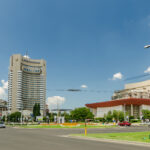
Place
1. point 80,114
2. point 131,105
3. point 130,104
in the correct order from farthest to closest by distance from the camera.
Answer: point 130,104
point 131,105
point 80,114

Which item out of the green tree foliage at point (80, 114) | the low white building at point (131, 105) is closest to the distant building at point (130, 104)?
the low white building at point (131, 105)

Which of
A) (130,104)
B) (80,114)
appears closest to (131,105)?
(130,104)

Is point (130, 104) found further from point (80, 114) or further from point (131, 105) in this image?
point (80, 114)

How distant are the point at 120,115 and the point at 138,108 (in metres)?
35.0

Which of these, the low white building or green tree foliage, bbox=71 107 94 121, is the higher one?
the low white building

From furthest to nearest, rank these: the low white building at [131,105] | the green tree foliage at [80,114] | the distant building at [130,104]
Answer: the distant building at [130,104], the low white building at [131,105], the green tree foliage at [80,114]

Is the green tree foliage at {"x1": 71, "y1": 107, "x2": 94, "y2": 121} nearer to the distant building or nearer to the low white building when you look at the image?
the distant building

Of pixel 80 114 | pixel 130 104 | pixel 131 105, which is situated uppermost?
pixel 130 104

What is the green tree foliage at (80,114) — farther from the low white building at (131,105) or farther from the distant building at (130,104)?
the low white building at (131,105)

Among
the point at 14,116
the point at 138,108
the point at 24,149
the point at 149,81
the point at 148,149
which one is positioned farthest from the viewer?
the point at 149,81

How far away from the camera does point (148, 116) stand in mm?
116250

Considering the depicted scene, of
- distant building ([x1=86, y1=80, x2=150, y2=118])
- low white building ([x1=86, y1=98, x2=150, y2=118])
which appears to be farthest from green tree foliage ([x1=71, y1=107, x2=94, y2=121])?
low white building ([x1=86, y1=98, x2=150, y2=118])

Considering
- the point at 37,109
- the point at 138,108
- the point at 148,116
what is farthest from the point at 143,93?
the point at 37,109

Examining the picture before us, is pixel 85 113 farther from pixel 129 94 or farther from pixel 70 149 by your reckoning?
pixel 70 149
